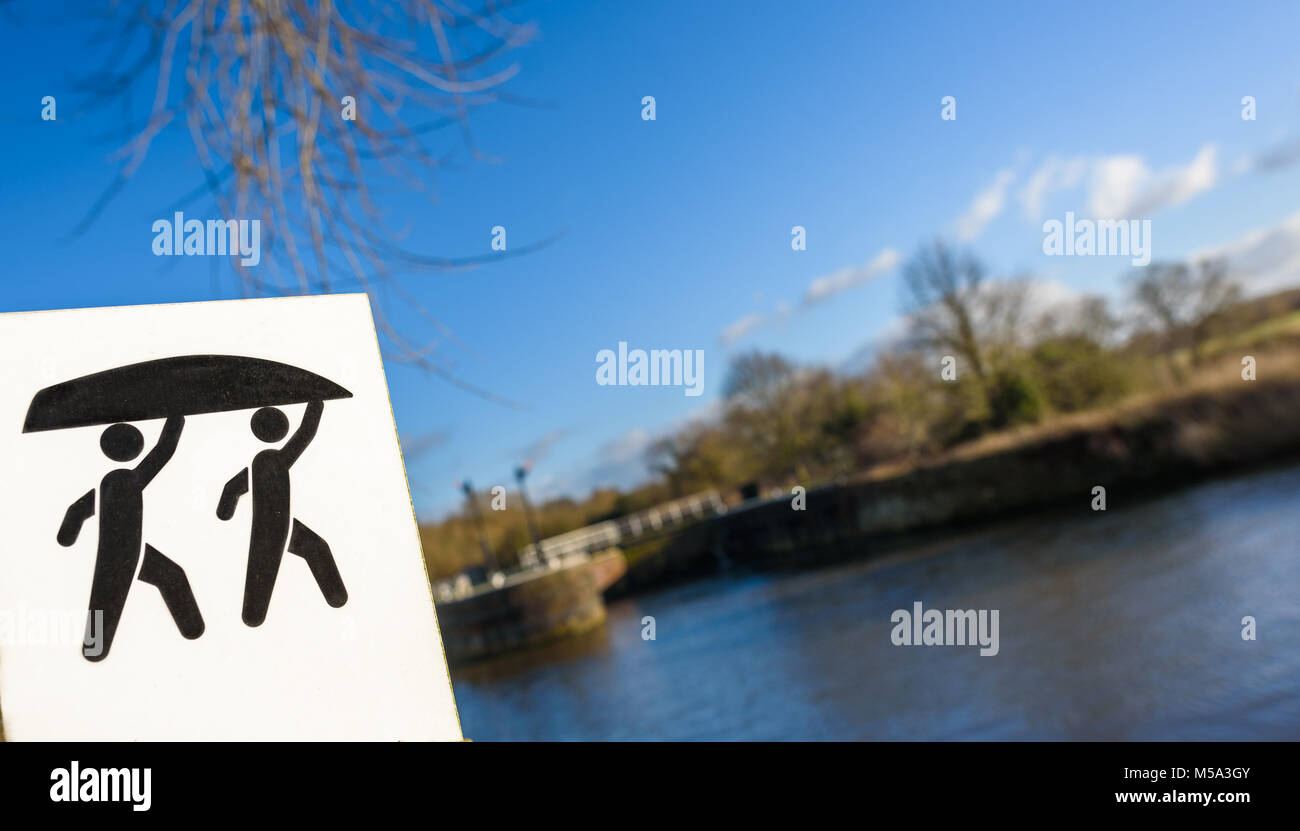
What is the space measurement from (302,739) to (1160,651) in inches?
441

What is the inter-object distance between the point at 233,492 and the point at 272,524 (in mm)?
80

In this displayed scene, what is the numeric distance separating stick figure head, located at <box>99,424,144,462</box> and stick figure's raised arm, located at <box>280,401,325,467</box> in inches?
8.5

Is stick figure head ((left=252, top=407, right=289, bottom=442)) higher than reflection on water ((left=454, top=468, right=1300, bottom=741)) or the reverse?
higher

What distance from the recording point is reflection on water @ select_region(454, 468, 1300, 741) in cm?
928

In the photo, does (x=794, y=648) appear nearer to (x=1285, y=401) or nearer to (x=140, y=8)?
(x=1285, y=401)

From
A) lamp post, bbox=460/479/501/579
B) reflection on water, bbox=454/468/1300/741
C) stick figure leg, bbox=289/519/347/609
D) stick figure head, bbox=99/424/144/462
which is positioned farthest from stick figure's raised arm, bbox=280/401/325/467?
lamp post, bbox=460/479/501/579

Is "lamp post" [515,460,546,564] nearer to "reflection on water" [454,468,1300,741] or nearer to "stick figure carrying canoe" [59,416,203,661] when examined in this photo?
"reflection on water" [454,468,1300,741]

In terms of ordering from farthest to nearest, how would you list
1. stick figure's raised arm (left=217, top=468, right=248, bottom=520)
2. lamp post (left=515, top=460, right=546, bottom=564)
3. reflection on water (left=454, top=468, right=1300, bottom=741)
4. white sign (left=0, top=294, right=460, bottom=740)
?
lamp post (left=515, top=460, right=546, bottom=564), reflection on water (left=454, top=468, right=1300, bottom=741), stick figure's raised arm (left=217, top=468, right=248, bottom=520), white sign (left=0, top=294, right=460, bottom=740)

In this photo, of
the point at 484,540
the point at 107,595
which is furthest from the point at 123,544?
the point at 484,540

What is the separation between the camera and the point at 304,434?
153 cm

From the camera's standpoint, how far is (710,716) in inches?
494

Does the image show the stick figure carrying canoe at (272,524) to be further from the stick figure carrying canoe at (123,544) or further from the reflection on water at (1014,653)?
the reflection on water at (1014,653)
